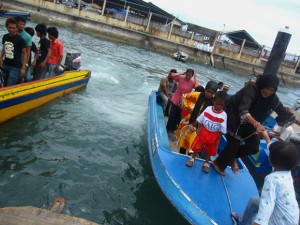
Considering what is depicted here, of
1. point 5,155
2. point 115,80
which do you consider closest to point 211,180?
point 5,155

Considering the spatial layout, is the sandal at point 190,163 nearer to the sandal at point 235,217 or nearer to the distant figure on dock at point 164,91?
the sandal at point 235,217

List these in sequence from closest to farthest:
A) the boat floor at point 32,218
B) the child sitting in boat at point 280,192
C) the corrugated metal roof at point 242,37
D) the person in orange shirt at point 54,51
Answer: the boat floor at point 32,218 < the child sitting in boat at point 280,192 < the person in orange shirt at point 54,51 < the corrugated metal roof at point 242,37

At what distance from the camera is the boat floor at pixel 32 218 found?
263 cm

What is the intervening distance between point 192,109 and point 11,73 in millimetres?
4046

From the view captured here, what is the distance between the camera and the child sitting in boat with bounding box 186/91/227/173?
14.6 ft

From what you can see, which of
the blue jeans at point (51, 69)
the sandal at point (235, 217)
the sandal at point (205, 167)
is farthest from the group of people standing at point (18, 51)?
the sandal at point (235, 217)

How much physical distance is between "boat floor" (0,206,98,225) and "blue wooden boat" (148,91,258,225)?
1.68 meters

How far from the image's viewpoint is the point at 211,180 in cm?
457

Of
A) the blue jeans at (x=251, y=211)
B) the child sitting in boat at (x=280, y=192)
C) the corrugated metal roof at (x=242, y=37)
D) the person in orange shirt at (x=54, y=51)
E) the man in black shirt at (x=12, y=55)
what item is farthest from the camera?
the corrugated metal roof at (x=242, y=37)

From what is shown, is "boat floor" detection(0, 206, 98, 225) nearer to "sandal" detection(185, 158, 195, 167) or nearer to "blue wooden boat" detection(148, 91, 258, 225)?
"blue wooden boat" detection(148, 91, 258, 225)

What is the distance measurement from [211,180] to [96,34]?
32.0 meters

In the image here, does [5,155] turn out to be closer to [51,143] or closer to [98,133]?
[51,143]

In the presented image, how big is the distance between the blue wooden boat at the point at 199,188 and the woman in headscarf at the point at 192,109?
16.2 inches

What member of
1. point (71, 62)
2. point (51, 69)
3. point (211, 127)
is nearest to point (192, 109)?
point (211, 127)
